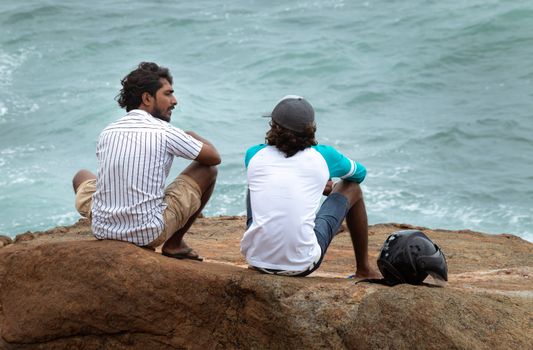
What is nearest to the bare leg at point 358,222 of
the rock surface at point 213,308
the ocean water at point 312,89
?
the rock surface at point 213,308

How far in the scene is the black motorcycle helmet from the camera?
4.61 m

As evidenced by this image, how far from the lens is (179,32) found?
69.8 feet

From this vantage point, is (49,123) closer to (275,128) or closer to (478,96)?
(478,96)

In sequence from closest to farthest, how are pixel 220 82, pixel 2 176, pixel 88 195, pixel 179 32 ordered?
pixel 88 195 < pixel 2 176 < pixel 220 82 < pixel 179 32

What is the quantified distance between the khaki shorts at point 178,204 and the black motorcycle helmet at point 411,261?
1.09 meters

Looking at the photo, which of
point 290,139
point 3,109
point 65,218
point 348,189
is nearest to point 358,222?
point 348,189

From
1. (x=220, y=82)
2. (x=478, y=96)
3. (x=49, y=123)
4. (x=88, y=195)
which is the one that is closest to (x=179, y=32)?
(x=220, y=82)

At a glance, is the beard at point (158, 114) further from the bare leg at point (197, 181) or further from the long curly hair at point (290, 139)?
the long curly hair at point (290, 139)

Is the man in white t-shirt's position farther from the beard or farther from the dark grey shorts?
the beard

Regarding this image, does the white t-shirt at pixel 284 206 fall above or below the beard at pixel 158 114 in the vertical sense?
below

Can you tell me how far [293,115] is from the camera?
4.72 m

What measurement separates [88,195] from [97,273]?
0.73 m

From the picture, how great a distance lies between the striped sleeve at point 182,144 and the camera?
4.93 meters

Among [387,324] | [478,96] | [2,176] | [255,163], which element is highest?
[255,163]
